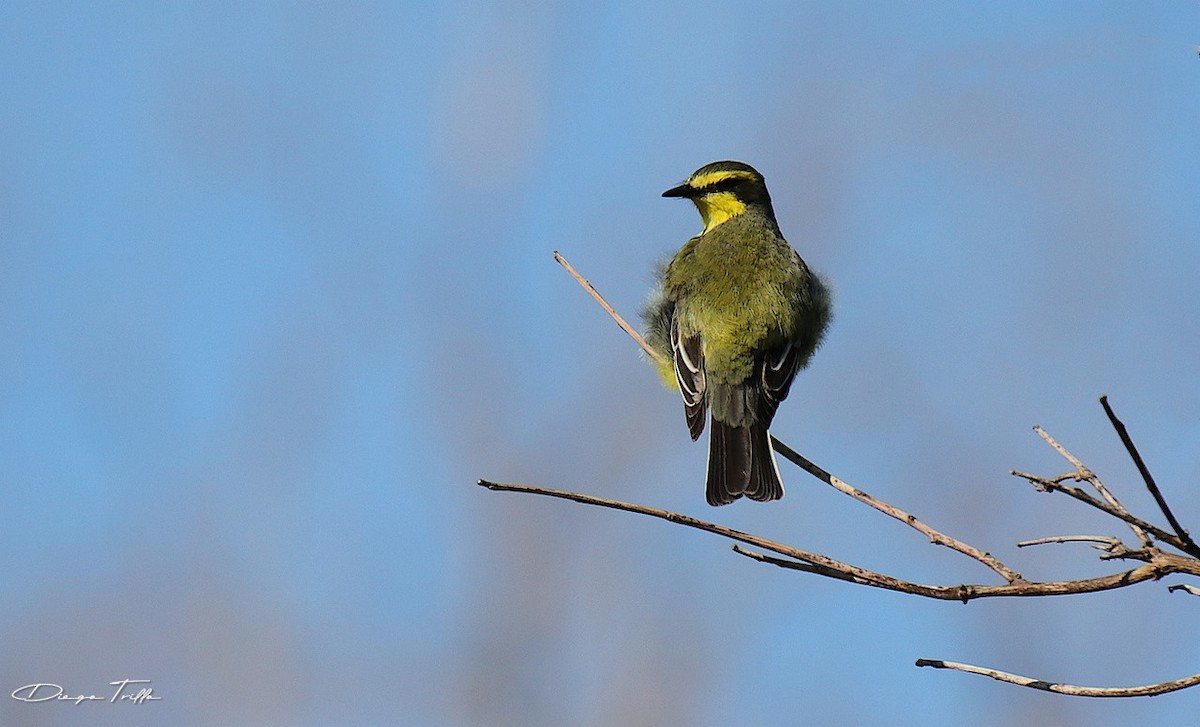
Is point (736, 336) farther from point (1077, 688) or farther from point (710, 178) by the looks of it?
point (1077, 688)

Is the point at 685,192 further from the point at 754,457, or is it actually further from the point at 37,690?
the point at 37,690

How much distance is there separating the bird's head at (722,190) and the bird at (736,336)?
0.20 m

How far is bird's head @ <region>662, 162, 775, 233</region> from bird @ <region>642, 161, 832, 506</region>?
195 mm

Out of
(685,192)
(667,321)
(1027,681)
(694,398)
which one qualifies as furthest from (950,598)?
(685,192)

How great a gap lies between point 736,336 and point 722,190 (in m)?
1.19

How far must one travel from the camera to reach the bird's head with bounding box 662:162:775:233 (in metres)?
5.90

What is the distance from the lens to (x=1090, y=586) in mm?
2145

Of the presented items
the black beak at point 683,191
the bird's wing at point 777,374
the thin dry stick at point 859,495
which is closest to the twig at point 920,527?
the thin dry stick at point 859,495

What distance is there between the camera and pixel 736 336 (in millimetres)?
4945

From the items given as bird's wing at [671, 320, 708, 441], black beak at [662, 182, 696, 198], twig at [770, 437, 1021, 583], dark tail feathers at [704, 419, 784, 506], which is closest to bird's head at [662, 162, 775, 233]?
black beak at [662, 182, 696, 198]

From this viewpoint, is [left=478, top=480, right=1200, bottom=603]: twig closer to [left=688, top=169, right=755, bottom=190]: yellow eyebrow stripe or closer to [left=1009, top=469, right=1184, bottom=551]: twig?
[left=1009, top=469, right=1184, bottom=551]: twig

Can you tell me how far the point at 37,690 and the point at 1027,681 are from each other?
4706 millimetres

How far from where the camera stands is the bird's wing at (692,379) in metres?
4.86

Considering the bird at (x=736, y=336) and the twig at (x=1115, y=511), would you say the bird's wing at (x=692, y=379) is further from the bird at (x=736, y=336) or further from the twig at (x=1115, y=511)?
the twig at (x=1115, y=511)
